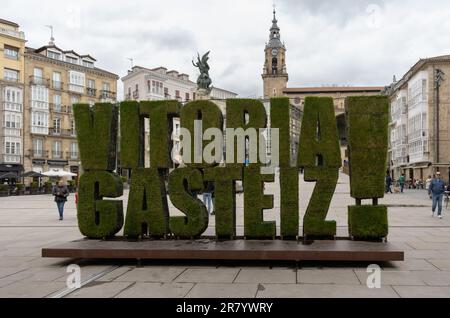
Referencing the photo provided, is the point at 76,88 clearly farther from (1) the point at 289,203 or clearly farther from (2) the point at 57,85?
(1) the point at 289,203

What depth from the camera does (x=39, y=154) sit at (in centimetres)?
6056

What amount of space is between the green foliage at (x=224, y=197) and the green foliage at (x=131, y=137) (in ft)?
5.67

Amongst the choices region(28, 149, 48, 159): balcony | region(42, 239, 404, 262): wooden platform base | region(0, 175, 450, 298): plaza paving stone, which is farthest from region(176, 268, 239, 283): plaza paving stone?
region(28, 149, 48, 159): balcony

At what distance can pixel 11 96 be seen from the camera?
57.1 metres

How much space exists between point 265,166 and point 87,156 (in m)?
4.25

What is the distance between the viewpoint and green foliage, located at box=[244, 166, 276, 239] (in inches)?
405

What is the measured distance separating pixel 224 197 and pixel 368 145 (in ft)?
11.3

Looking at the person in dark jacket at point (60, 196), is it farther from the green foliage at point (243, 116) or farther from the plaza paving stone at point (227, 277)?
the green foliage at point (243, 116)

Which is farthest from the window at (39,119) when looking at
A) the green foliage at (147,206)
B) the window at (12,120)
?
the green foliage at (147,206)

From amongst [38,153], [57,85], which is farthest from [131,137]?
[57,85]

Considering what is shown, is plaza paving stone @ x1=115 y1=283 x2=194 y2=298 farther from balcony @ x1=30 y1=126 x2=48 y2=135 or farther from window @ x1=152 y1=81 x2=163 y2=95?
window @ x1=152 y1=81 x2=163 y2=95

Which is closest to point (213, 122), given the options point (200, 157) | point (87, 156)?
point (200, 157)

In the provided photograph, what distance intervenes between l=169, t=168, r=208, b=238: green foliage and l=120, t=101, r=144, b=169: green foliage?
102 centimetres
